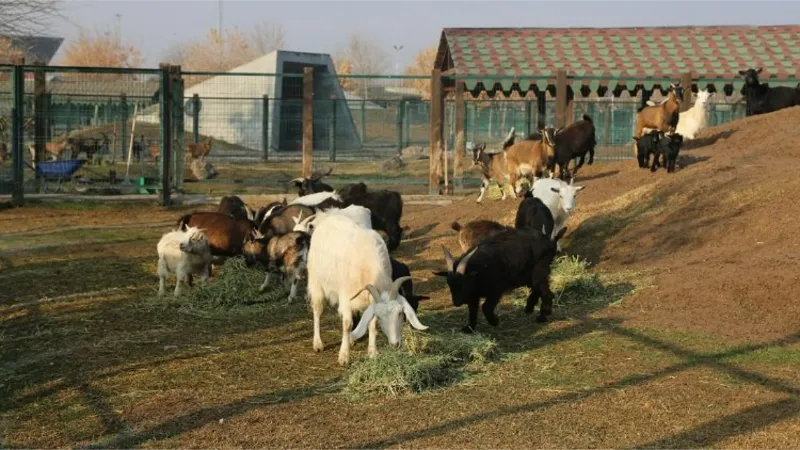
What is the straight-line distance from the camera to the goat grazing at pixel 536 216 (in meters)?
12.4

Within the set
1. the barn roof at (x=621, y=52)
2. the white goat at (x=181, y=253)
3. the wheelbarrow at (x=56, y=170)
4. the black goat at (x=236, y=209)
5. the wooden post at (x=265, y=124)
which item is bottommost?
the white goat at (x=181, y=253)

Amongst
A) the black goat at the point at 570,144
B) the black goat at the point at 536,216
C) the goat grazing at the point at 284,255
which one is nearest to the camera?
the goat grazing at the point at 284,255

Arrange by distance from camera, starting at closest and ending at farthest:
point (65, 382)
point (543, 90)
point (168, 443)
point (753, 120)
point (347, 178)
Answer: point (168, 443) < point (65, 382) < point (753, 120) < point (543, 90) < point (347, 178)

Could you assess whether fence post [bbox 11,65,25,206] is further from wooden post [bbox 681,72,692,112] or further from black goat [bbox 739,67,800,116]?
black goat [bbox 739,67,800,116]

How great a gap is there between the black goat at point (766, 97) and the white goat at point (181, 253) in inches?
574

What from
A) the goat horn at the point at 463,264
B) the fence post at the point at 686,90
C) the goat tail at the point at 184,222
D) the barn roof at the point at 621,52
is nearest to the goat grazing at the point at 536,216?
the goat horn at the point at 463,264

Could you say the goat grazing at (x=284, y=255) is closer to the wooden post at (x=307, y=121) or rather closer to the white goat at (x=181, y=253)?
the white goat at (x=181, y=253)

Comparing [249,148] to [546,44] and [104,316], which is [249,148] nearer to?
[546,44]

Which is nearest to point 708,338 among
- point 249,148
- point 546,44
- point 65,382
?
point 65,382

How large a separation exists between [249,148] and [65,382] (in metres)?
22.7

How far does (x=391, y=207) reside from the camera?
49.9 feet

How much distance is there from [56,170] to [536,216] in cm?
1237

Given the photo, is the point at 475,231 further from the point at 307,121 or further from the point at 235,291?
the point at 307,121

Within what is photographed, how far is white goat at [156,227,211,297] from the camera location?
11.3m
